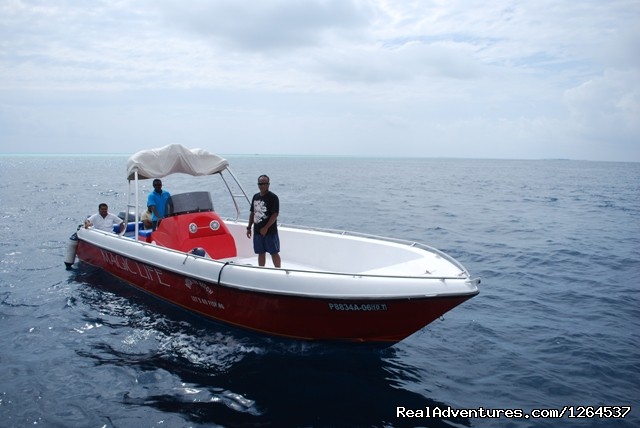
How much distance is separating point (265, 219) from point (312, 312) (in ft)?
6.57

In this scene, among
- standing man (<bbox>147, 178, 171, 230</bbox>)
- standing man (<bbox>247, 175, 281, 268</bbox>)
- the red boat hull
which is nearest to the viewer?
the red boat hull

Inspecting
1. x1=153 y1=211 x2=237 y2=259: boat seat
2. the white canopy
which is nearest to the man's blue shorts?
x1=153 y1=211 x2=237 y2=259: boat seat

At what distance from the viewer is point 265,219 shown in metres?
7.76

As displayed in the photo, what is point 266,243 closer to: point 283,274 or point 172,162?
point 283,274

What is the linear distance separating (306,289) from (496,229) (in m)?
14.3

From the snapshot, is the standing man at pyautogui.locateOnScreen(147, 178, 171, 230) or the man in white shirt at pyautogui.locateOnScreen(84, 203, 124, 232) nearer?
the standing man at pyautogui.locateOnScreen(147, 178, 171, 230)

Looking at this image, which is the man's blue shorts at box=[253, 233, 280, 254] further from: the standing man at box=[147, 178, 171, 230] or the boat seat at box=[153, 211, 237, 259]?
the standing man at box=[147, 178, 171, 230]

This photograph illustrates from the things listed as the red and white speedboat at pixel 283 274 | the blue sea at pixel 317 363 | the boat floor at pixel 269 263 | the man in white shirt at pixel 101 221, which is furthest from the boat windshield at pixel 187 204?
the man in white shirt at pixel 101 221

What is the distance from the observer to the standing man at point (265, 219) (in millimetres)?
7660

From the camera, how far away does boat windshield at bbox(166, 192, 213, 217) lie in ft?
30.3

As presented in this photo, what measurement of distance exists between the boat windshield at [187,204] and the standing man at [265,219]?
5.96 ft

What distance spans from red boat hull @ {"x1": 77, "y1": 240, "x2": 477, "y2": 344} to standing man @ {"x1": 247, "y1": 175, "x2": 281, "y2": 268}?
107cm

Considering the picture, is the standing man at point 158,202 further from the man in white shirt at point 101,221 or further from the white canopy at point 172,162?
the man in white shirt at point 101,221

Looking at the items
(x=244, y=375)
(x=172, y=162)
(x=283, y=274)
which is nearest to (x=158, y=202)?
(x=172, y=162)
